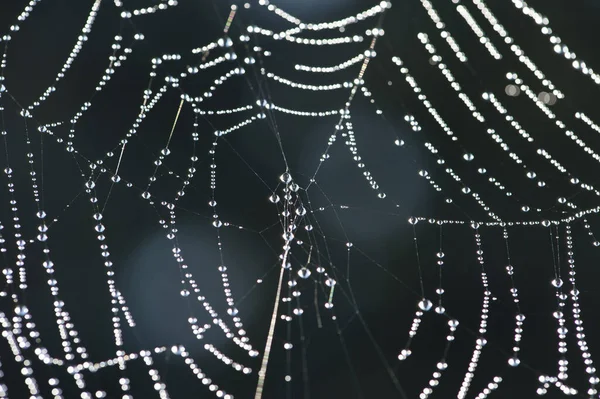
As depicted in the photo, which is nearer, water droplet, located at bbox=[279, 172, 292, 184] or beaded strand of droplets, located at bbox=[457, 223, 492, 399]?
water droplet, located at bbox=[279, 172, 292, 184]

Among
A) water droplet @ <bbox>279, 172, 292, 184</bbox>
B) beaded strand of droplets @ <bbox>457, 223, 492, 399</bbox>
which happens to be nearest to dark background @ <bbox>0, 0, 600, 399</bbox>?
beaded strand of droplets @ <bbox>457, 223, 492, 399</bbox>

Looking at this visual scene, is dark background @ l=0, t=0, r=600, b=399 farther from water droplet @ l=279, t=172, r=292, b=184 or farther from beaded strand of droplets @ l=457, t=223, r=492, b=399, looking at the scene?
water droplet @ l=279, t=172, r=292, b=184

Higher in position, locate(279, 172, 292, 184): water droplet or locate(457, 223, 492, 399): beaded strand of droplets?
locate(279, 172, 292, 184): water droplet

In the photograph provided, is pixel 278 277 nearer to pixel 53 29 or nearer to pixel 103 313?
pixel 103 313

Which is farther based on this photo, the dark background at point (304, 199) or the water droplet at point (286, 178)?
the dark background at point (304, 199)

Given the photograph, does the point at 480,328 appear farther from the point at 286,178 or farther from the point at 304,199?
the point at 286,178

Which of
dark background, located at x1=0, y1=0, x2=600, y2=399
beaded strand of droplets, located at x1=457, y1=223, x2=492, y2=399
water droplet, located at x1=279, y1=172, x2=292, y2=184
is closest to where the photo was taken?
water droplet, located at x1=279, y1=172, x2=292, y2=184

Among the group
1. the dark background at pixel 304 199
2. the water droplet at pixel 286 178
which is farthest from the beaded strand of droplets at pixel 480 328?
the water droplet at pixel 286 178

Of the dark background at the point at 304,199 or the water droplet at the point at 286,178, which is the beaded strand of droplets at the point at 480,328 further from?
the water droplet at the point at 286,178

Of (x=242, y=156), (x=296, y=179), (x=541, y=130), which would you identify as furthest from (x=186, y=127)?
(x=541, y=130)
